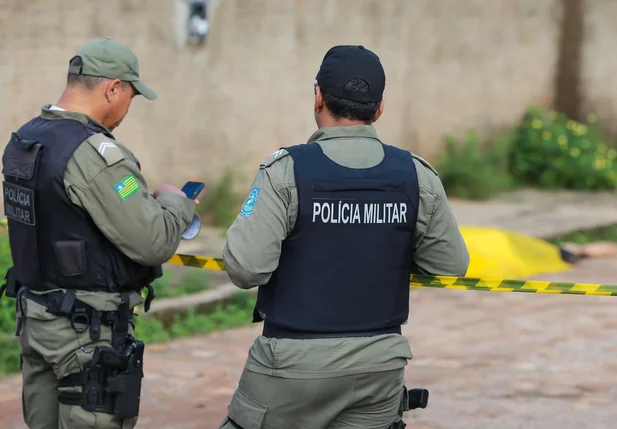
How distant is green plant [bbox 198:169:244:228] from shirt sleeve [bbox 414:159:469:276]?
6351mm

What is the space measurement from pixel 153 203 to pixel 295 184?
2.25ft

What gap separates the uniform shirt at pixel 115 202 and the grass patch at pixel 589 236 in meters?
7.46

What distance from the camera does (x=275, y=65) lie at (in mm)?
10578

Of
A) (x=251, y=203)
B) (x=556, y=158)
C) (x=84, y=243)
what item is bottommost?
(x=556, y=158)

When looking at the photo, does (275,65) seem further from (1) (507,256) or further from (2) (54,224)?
(2) (54,224)

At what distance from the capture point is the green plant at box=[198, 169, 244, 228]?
973 centimetres

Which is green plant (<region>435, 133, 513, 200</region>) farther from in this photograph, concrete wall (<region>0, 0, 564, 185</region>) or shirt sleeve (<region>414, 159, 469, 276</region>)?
shirt sleeve (<region>414, 159, 469, 276</region>)

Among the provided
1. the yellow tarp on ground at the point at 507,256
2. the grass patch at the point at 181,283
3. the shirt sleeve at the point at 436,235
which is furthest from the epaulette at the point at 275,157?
the yellow tarp on ground at the point at 507,256

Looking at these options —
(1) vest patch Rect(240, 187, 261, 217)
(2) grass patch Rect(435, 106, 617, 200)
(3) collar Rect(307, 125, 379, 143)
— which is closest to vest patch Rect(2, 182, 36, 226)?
(1) vest patch Rect(240, 187, 261, 217)

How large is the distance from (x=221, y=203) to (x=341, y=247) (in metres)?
6.63

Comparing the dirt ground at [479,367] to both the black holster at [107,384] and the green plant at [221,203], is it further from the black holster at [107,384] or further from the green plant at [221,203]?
the green plant at [221,203]

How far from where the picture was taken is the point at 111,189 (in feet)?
11.6

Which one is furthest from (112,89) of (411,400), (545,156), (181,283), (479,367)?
(545,156)

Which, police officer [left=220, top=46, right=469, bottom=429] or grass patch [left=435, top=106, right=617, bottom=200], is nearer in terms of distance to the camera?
police officer [left=220, top=46, right=469, bottom=429]
